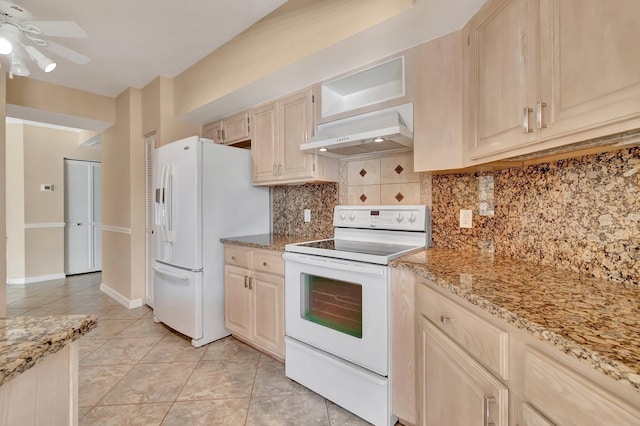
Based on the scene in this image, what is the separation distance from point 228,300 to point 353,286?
54.5 inches

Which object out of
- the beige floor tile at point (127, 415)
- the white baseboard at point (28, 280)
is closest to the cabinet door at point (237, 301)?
the beige floor tile at point (127, 415)

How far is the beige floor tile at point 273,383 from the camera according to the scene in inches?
75.2

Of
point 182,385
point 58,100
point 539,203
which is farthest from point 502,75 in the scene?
point 58,100

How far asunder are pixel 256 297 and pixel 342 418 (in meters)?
1.05

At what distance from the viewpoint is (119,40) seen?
2.53 metres

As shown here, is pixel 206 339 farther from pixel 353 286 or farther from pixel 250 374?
pixel 353 286

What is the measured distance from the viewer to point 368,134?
1756mm

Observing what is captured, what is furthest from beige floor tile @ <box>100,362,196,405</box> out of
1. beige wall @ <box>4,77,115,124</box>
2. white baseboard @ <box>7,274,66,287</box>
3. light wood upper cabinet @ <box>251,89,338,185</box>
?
white baseboard @ <box>7,274,66,287</box>

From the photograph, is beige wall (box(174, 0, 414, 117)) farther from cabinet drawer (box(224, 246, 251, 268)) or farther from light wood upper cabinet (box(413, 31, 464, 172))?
cabinet drawer (box(224, 246, 251, 268))

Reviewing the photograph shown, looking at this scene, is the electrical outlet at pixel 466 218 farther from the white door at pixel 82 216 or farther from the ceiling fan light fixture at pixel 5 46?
the white door at pixel 82 216

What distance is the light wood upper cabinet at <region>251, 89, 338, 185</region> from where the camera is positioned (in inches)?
91.3

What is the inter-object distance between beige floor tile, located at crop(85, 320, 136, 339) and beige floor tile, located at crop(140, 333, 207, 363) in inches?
22.6

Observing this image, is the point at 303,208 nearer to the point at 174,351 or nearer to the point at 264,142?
the point at 264,142

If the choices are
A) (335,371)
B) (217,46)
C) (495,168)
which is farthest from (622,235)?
(217,46)
